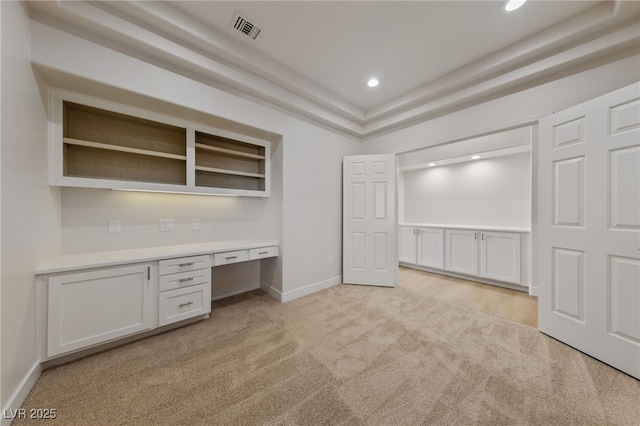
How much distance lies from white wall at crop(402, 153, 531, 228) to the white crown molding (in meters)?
1.91

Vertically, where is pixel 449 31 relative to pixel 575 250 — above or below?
above

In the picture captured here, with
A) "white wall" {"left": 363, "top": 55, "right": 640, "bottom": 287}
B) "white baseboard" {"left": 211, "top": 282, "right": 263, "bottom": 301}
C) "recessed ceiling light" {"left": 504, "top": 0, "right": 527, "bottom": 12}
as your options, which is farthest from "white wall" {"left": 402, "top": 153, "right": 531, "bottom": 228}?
"white baseboard" {"left": 211, "top": 282, "right": 263, "bottom": 301}

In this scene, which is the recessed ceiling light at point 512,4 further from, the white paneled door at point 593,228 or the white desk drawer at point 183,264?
the white desk drawer at point 183,264

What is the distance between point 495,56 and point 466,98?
458 millimetres

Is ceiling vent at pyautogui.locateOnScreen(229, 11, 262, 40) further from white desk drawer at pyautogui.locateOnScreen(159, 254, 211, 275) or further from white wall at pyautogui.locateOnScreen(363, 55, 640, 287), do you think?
white wall at pyautogui.locateOnScreen(363, 55, 640, 287)

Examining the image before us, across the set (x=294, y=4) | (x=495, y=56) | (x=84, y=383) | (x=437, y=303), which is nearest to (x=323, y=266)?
(x=437, y=303)

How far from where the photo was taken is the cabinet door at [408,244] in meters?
4.61

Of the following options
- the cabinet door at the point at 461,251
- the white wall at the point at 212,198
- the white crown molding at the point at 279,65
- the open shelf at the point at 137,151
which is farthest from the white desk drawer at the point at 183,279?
the cabinet door at the point at 461,251

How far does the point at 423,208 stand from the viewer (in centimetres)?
504

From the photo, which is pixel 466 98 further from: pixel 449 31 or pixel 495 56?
pixel 449 31

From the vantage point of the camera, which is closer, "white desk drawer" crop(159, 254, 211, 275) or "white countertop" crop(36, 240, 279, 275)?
"white countertop" crop(36, 240, 279, 275)

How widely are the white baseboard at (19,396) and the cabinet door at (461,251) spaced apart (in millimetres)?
5067

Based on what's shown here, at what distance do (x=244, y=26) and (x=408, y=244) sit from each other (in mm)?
4466

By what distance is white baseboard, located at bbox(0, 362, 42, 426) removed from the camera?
47.3 inches
